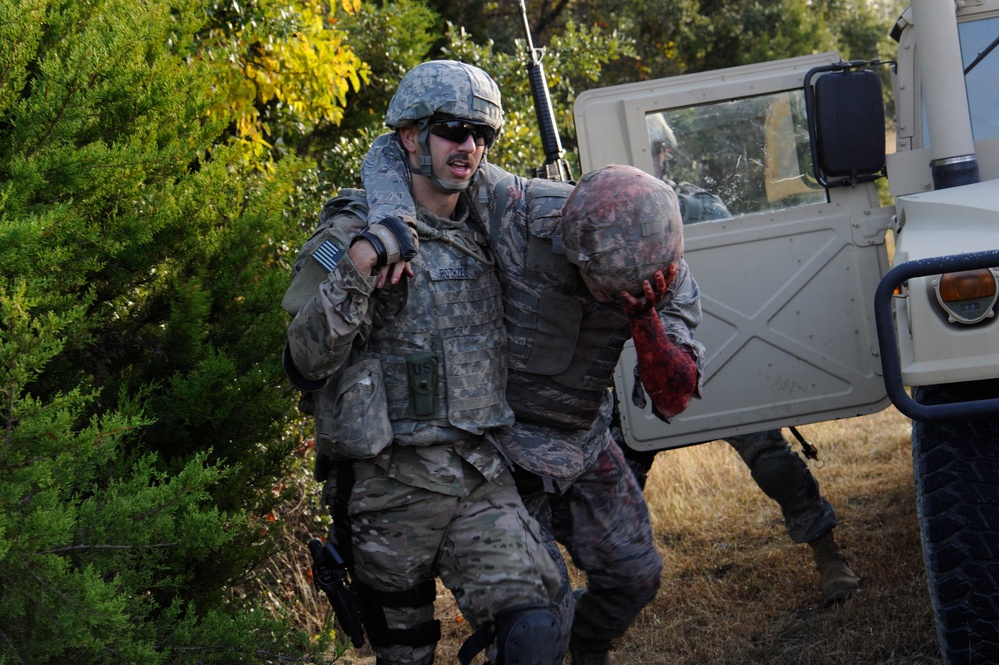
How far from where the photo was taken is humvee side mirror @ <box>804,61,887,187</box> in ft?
12.1

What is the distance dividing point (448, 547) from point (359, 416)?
0.40 meters

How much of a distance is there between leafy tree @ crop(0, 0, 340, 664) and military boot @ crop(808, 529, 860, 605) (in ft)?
7.08

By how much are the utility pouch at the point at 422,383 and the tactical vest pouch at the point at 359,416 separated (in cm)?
7

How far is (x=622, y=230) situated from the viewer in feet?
8.23

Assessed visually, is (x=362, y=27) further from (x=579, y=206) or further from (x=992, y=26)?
(x=579, y=206)

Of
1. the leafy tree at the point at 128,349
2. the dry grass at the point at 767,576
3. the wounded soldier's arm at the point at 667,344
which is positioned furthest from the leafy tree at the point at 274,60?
the wounded soldier's arm at the point at 667,344

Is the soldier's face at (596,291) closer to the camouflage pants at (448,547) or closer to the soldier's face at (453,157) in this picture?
the soldier's face at (453,157)

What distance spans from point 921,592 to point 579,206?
2408 mm

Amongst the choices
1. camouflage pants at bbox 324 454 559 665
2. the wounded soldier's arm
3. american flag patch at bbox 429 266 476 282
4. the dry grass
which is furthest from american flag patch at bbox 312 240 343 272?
the dry grass

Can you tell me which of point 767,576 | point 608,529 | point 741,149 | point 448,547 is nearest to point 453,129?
→ point 448,547

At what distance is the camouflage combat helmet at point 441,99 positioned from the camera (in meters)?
2.73

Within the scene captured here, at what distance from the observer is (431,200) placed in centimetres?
286

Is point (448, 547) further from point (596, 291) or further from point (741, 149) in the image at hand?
point (741, 149)

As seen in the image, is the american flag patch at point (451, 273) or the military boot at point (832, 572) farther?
the military boot at point (832, 572)
